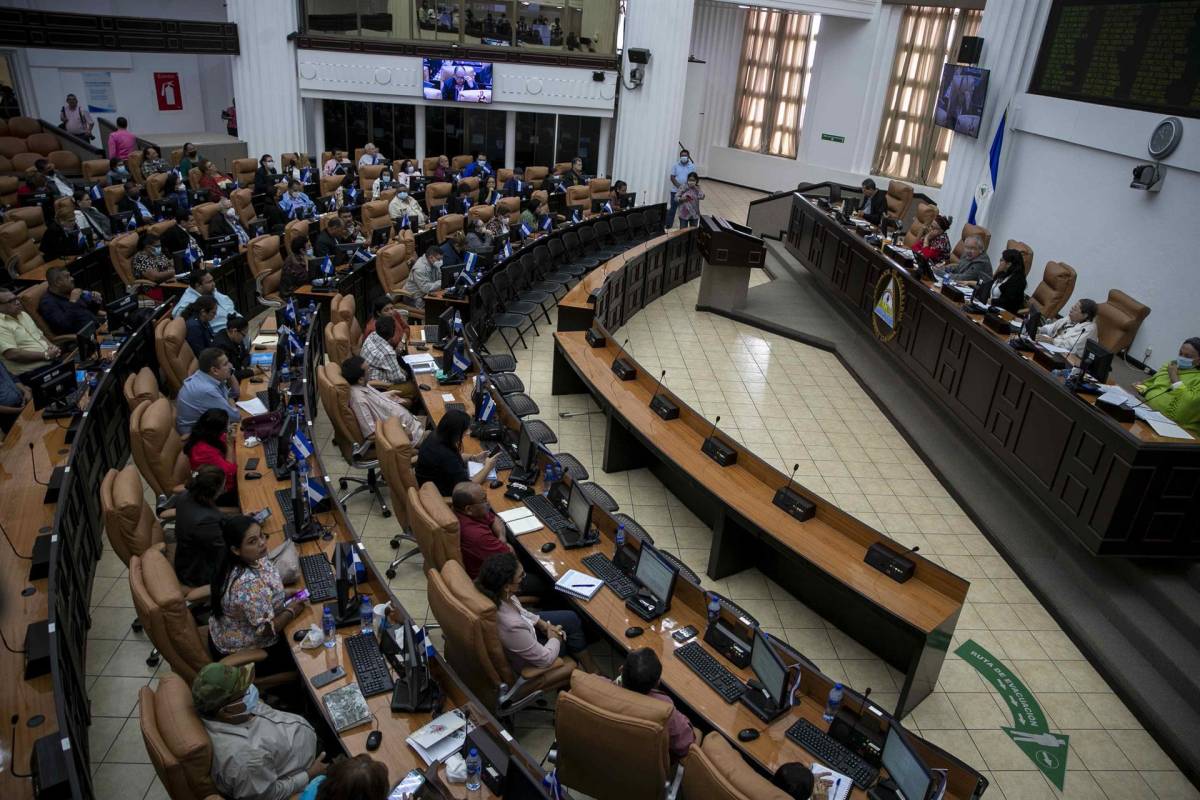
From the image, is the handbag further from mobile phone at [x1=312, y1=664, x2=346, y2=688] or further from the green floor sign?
the green floor sign

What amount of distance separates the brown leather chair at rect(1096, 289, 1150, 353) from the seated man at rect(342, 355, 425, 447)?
7200 mm

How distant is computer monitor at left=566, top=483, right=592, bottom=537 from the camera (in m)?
5.70

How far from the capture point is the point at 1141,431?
615 centimetres

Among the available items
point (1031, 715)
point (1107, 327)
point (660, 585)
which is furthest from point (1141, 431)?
point (660, 585)

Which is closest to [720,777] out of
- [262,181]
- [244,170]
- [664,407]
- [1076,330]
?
[664,407]

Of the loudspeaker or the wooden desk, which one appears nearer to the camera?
the wooden desk

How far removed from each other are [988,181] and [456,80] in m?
11.5

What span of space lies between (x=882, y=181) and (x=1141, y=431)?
49.0ft

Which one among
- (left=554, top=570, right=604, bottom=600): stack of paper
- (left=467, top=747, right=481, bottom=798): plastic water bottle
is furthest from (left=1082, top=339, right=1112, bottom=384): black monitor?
(left=467, top=747, right=481, bottom=798): plastic water bottle

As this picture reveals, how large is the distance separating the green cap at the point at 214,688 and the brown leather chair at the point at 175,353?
15.3 feet

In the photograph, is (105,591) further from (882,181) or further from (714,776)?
(882,181)

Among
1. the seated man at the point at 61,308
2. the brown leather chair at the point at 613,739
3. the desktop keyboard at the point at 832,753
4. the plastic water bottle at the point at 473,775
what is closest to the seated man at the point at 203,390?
the seated man at the point at 61,308

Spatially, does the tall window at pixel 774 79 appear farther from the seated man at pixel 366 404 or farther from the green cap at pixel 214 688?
the green cap at pixel 214 688

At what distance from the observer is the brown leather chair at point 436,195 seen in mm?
15367
